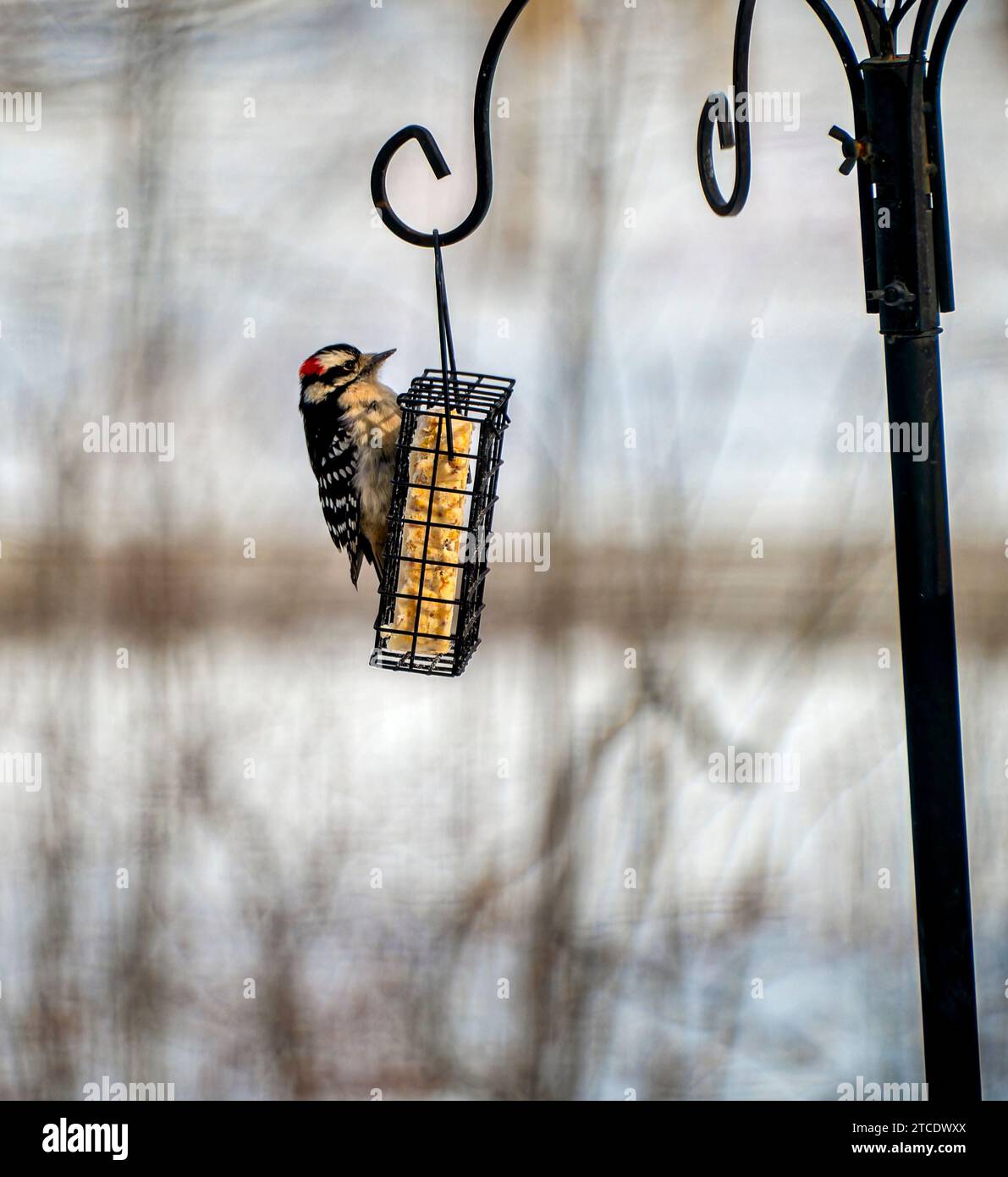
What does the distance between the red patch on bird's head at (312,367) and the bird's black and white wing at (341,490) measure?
5.5 inches

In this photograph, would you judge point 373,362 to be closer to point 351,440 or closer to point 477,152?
point 351,440

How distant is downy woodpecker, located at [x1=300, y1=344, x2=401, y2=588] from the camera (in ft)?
6.54

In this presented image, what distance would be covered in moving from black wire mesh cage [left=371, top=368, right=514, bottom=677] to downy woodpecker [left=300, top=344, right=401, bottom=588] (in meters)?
0.29

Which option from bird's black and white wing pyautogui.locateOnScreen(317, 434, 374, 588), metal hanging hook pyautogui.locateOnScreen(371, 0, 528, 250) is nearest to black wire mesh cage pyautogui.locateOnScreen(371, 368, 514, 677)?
bird's black and white wing pyautogui.locateOnScreen(317, 434, 374, 588)

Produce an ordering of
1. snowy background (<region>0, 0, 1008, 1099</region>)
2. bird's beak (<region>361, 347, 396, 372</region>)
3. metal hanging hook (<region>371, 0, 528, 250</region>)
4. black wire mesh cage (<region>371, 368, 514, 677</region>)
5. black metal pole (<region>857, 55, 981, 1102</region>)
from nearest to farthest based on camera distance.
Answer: black metal pole (<region>857, 55, 981, 1102</region>), metal hanging hook (<region>371, 0, 528, 250</region>), black wire mesh cage (<region>371, 368, 514, 677</region>), bird's beak (<region>361, 347, 396, 372</region>), snowy background (<region>0, 0, 1008, 1099</region>)

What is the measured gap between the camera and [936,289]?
3.32 feet

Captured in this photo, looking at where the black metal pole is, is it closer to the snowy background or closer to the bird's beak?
the bird's beak

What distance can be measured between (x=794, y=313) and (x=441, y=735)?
44.0 inches

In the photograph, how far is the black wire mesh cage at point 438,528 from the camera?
62.5 inches

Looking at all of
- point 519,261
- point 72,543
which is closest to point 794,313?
point 519,261

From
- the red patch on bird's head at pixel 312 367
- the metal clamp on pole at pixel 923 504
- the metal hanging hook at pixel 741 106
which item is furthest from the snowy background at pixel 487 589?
the metal clamp on pole at pixel 923 504

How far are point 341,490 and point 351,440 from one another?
0.09 meters

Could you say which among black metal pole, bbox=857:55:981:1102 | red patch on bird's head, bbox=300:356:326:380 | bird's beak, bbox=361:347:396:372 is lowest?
black metal pole, bbox=857:55:981:1102

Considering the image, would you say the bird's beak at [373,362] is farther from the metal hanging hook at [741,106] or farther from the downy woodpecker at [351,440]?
the metal hanging hook at [741,106]
